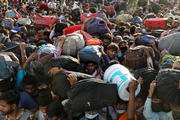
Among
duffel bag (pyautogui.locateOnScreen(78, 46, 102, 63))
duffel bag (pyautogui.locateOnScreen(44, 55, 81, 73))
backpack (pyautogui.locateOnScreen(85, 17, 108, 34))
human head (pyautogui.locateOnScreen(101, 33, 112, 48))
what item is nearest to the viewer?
duffel bag (pyautogui.locateOnScreen(44, 55, 81, 73))

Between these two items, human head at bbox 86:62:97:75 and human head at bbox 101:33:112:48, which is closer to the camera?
human head at bbox 86:62:97:75

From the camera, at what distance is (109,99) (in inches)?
71.2

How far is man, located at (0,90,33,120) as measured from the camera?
7.62 ft

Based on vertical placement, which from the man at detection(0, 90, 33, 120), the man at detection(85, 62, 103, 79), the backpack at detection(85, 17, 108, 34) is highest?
the backpack at detection(85, 17, 108, 34)

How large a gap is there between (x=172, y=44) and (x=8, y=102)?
2447mm

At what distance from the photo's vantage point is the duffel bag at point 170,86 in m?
1.58

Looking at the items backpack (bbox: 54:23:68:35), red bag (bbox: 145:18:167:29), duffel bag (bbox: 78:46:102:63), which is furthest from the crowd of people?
red bag (bbox: 145:18:167:29)

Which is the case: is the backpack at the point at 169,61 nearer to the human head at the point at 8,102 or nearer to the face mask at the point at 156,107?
the face mask at the point at 156,107

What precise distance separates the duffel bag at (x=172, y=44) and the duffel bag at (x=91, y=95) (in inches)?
47.8

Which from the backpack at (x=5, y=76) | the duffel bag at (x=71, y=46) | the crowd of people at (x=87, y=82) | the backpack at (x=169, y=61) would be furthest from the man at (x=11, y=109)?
the backpack at (x=169, y=61)

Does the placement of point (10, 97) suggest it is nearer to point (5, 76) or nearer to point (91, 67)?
point (5, 76)

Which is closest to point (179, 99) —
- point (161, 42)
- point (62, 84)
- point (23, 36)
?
point (62, 84)

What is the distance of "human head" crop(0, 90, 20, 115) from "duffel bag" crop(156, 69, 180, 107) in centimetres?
189

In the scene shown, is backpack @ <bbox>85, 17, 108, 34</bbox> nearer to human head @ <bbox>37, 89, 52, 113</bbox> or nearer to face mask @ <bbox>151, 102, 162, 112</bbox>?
human head @ <bbox>37, 89, 52, 113</bbox>
